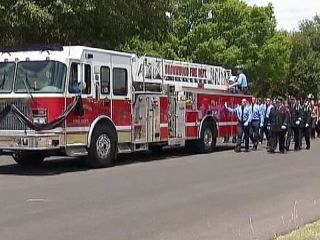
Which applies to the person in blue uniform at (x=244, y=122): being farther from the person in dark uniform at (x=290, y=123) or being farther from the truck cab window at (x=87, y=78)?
the truck cab window at (x=87, y=78)

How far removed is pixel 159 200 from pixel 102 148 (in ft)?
19.7

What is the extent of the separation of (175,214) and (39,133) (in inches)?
252

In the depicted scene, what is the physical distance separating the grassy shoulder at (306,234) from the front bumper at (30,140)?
335 inches

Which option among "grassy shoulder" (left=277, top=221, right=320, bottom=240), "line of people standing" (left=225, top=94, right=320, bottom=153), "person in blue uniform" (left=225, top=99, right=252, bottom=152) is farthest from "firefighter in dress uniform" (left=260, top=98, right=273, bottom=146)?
"grassy shoulder" (left=277, top=221, right=320, bottom=240)

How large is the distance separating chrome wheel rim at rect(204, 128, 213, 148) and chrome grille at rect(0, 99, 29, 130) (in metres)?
8.47

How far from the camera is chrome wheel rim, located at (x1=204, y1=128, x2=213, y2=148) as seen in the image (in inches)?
930

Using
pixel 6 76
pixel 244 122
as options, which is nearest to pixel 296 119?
Answer: pixel 244 122

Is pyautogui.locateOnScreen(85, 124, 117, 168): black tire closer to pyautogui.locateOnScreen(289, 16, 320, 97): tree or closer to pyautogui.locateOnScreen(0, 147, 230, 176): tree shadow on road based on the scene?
pyautogui.locateOnScreen(0, 147, 230, 176): tree shadow on road

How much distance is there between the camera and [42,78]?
1662 cm

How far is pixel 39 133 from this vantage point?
16.3 meters

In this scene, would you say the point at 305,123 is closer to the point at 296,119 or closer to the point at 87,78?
the point at 296,119

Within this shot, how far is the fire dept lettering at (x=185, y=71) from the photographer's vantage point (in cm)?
2220

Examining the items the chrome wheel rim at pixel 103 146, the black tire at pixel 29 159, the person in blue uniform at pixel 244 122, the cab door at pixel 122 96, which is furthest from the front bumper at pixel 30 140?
the person in blue uniform at pixel 244 122

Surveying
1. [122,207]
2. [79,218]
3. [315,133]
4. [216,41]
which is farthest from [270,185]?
[216,41]
